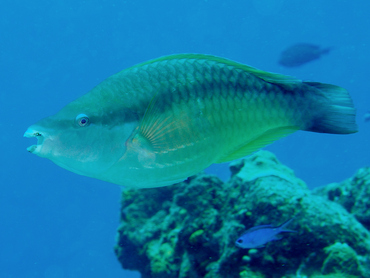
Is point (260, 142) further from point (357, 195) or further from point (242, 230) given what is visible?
point (357, 195)

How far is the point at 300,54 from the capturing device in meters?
12.9

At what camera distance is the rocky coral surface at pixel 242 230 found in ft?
9.82

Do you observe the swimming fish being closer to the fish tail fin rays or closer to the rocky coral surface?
the fish tail fin rays

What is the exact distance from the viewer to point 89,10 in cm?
5744

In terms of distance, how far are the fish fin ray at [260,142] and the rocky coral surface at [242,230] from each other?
5.65 ft

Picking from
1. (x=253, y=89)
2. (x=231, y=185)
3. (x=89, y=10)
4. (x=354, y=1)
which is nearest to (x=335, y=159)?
(x=354, y=1)

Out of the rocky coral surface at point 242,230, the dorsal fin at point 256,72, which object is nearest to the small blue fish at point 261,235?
the rocky coral surface at point 242,230

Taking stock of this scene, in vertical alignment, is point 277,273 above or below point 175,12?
below

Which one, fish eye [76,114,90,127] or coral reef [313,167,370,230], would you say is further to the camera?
coral reef [313,167,370,230]

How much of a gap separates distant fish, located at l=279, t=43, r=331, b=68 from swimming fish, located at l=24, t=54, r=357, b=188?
1221 centimetres

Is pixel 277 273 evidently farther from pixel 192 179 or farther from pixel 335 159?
pixel 335 159

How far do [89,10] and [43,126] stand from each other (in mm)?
65463

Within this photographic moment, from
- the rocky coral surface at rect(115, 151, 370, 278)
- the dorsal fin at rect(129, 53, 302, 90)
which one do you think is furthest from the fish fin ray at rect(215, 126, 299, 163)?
the rocky coral surface at rect(115, 151, 370, 278)

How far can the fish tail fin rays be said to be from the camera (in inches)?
66.2
